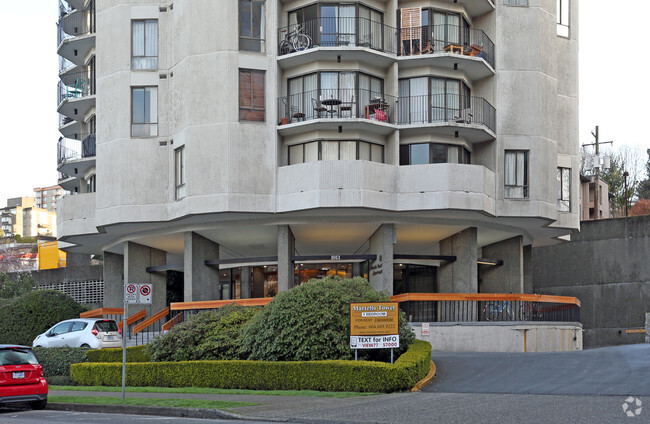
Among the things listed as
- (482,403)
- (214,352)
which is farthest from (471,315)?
(482,403)

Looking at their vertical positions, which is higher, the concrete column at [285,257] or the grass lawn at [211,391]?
the concrete column at [285,257]

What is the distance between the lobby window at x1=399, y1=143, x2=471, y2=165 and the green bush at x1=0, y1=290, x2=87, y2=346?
700 inches

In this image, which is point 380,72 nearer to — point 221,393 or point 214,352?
point 214,352

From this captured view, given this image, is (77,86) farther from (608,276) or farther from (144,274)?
(608,276)

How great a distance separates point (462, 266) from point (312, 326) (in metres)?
19.8

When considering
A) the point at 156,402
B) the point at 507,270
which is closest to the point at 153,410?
the point at 156,402

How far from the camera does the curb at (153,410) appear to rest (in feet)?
65.3

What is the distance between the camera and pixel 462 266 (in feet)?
148

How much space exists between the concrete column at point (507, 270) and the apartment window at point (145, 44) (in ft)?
67.1

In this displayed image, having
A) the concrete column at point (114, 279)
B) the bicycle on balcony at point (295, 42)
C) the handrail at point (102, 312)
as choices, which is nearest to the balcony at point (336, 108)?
the bicycle on balcony at point (295, 42)

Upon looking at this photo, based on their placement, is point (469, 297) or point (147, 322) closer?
point (469, 297)

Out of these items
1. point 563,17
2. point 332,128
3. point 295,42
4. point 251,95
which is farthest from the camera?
point 563,17

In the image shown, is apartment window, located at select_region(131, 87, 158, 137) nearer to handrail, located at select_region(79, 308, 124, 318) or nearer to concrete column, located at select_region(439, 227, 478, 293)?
handrail, located at select_region(79, 308, 124, 318)

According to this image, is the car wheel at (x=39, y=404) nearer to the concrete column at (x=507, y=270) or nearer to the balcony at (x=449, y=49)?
the balcony at (x=449, y=49)
